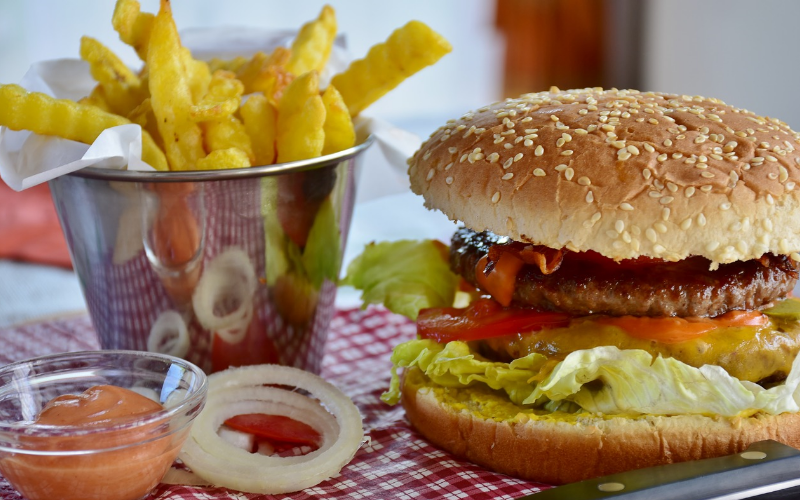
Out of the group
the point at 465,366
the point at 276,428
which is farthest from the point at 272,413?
the point at 465,366

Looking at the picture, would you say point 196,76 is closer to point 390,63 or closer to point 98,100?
point 98,100

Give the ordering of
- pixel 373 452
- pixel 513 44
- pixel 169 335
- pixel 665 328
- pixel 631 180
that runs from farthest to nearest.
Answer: pixel 513 44 < pixel 169 335 < pixel 373 452 < pixel 665 328 < pixel 631 180

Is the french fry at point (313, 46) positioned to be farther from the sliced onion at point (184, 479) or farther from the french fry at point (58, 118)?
the sliced onion at point (184, 479)

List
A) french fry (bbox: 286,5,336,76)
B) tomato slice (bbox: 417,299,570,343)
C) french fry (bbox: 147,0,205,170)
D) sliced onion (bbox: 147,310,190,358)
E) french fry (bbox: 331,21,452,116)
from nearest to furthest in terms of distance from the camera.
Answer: tomato slice (bbox: 417,299,570,343)
french fry (bbox: 147,0,205,170)
french fry (bbox: 331,21,452,116)
sliced onion (bbox: 147,310,190,358)
french fry (bbox: 286,5,336,76)

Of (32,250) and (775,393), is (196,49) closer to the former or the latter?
(32,250)

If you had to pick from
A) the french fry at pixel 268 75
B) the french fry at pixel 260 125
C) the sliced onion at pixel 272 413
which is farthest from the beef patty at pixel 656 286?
the french fry at pixel 268 75

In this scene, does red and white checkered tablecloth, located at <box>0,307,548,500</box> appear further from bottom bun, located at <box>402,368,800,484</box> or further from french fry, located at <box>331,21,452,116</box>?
french fry, located at <box>331,21,452,116</box>

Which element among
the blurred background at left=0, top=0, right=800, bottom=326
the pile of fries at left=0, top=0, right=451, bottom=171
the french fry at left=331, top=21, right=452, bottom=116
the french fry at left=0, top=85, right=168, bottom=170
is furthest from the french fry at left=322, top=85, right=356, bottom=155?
the blurred background at left=0, top=0, right=800, bottom=326
